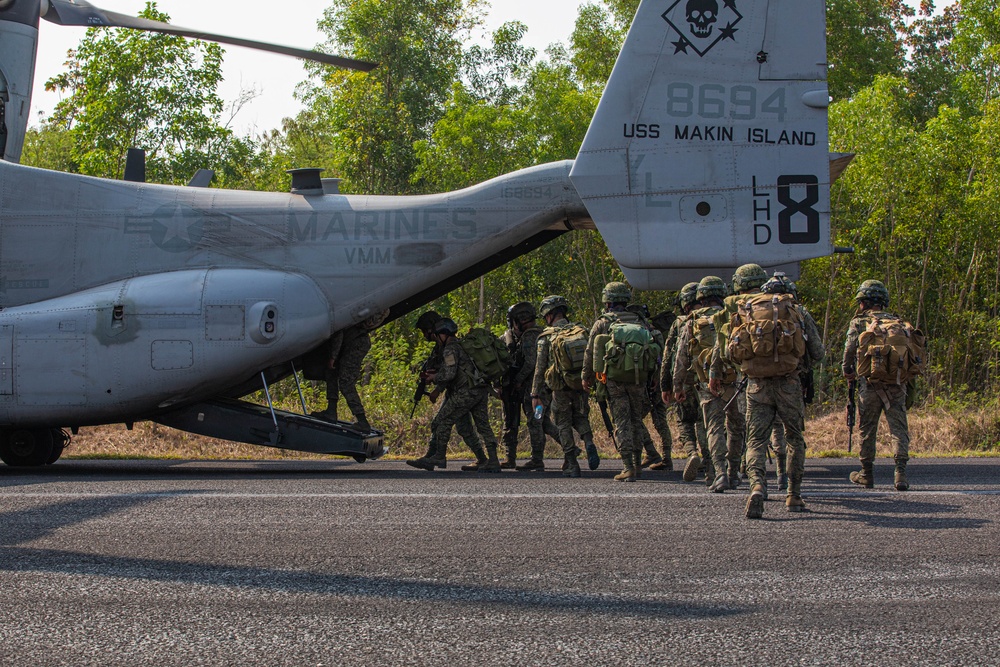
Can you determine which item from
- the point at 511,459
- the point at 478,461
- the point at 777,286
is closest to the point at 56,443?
the point at 478,461

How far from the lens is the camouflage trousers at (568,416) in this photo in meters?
10.9

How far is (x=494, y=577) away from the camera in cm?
576

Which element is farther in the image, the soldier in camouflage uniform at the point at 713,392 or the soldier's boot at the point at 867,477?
the soldier's boot at the point at 867,477

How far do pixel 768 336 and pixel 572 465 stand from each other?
3.71 meters

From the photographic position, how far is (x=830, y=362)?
21.8 metres

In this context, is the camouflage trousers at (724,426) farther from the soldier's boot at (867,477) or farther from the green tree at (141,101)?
the green tree at (141,101)

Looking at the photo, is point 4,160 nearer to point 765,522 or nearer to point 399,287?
point 399,287

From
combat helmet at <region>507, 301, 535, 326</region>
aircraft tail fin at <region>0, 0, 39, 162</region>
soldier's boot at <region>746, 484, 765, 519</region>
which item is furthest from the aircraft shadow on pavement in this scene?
aircraft tail fin at <region>0, 0, 39, 162</region>

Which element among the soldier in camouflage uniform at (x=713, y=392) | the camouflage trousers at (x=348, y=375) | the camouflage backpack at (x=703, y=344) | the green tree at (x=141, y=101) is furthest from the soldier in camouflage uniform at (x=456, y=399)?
the green tree at (x=141, y=101)

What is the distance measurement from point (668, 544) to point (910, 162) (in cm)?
1839

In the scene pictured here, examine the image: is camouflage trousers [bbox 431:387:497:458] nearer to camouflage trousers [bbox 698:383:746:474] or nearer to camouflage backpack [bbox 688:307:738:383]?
camouflage backpack [bbox 688:307:738:383]

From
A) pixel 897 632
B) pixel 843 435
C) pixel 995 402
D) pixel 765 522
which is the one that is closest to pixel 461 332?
pixel 843 435

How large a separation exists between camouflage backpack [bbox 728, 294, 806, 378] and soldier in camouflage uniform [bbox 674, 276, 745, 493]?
1.08 m

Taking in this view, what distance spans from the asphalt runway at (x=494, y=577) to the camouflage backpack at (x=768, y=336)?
1.10m
